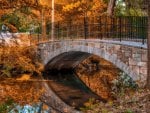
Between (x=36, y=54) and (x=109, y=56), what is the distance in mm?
10074

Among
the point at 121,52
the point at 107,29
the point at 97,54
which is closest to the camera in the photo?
the point at 121,52

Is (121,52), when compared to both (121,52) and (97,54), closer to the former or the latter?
(121,52)

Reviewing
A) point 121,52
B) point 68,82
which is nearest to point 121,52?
point 121,52

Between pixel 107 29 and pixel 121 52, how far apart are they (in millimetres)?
2625

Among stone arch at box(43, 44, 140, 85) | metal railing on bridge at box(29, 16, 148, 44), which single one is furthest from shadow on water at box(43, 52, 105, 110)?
metal railing on bridge at box(29, 16, 148, 44)

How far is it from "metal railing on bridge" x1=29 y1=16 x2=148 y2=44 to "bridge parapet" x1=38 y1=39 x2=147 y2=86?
43 cm

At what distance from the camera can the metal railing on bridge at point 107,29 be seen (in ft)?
49.9

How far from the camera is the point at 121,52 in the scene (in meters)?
16.3

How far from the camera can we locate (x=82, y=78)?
2452 centimetres

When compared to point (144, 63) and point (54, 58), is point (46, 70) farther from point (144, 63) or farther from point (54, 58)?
point (144, 63)

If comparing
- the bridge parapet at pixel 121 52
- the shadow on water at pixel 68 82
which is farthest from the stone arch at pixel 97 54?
the shadow on water at pixel 68 82

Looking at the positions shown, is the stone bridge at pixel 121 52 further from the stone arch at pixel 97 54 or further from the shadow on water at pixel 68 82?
the shadow on water at pixel 68 82

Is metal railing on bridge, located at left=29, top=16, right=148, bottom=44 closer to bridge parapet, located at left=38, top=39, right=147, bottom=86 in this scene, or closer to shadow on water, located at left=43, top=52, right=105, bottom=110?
bridge parapet, located at left=38, top=39, right=147, bottom=86

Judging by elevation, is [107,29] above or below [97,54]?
above
